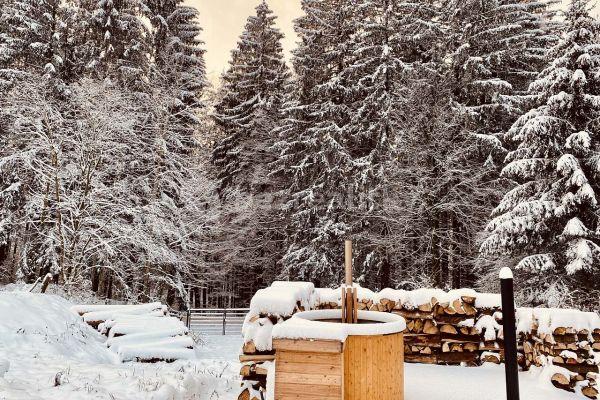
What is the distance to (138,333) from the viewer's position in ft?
32.5

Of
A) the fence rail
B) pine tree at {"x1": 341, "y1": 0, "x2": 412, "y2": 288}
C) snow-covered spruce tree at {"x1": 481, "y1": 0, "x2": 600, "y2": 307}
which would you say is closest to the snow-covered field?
snow-covered spruce tree at {"x1": 481, "y1": 0, "x2": 600, "y2": 307}

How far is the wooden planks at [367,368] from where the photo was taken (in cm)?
444

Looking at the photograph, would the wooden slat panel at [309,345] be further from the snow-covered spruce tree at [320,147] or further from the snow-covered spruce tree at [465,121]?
the snow-covered spruce tree at [320,147]

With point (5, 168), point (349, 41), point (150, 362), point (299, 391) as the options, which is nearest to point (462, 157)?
point (349, 41)

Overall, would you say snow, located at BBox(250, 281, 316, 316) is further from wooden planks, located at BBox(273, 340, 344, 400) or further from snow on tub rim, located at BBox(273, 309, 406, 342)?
wooden planks, located at BBox(273, 340, 344, 400)

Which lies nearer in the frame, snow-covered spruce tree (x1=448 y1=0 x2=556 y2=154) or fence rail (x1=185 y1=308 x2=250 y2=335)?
snow-covered spruce tree (x1=448 y1=0 x2=556 y2=154)

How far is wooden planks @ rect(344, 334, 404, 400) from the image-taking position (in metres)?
4.44

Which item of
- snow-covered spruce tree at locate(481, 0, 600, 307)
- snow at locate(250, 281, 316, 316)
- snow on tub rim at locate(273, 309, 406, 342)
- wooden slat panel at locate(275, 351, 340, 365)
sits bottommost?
wooden slat panel at locate(275, 351, 340, 365)

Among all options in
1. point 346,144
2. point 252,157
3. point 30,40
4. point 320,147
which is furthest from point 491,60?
point 30,40

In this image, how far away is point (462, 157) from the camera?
15.8 metres

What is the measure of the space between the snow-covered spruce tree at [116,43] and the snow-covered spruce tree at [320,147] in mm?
7111

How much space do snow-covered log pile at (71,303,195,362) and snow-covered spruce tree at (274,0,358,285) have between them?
8.36 m

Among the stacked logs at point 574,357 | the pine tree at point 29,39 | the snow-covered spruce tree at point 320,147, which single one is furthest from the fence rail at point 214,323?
the stacked logs at point 574,357

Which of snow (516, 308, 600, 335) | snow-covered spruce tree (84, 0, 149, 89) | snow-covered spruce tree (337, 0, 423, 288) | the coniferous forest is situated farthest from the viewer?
snow-covered spruce tree (84, 0, 149, 89)
